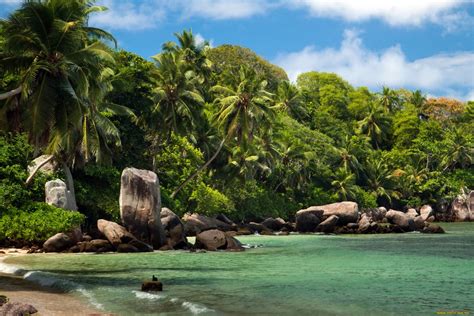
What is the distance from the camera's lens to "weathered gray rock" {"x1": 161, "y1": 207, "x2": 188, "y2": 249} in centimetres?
3166

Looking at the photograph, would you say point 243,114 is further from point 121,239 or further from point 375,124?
point 375,124

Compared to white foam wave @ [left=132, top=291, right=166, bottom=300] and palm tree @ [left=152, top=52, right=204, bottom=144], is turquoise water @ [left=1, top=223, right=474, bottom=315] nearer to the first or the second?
white foam wave @ [left=132, top=291, right=166, bottom=300]

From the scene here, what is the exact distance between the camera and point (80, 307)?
12984 millimetres

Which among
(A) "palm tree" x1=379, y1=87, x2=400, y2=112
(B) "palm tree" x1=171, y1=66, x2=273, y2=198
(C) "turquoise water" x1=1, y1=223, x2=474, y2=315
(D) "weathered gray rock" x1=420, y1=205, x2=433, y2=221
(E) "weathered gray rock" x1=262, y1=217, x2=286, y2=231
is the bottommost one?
(C) "turquoise water" x1=1, y1=223, x2=474, y2=315

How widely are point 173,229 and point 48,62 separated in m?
15.3

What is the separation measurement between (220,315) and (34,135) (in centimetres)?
1060

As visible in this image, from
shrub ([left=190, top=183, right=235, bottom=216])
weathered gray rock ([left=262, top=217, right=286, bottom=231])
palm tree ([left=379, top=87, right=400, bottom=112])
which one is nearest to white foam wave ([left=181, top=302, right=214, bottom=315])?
shrub ([left=190, top=183, right=235, bottom=216])

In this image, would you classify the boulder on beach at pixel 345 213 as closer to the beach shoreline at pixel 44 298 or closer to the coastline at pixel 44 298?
the beach shoreline at pixel 44 298

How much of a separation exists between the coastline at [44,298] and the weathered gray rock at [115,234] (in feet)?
36.0

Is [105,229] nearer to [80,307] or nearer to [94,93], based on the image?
[94,93]

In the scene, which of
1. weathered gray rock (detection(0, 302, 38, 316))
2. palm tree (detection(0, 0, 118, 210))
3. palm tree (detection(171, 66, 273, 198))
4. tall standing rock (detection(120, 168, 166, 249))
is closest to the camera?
weathered gray rock (detection(0, 302, 38, 316))

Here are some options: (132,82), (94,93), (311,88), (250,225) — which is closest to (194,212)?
(250,225)

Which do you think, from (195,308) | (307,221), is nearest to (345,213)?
(307,221)

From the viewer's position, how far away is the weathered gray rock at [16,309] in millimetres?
10789
